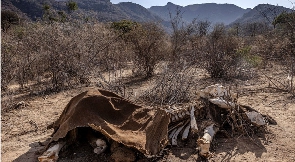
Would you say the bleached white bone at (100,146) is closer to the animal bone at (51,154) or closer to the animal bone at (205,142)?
the animal bone at (51,154)

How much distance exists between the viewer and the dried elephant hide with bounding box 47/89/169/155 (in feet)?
11.5

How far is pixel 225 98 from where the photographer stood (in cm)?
438

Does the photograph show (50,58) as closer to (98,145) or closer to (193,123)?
(98,145)

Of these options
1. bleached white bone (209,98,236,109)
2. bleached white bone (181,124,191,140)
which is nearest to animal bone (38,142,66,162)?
bleached white bone (181,124,191,140)

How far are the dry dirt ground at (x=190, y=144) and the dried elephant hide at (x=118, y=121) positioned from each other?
352 mm

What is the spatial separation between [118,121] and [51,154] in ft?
3.15

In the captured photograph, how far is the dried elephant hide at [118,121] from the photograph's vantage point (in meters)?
3.51

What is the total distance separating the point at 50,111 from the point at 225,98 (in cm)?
376

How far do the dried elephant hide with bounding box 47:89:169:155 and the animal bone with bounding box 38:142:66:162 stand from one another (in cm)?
12

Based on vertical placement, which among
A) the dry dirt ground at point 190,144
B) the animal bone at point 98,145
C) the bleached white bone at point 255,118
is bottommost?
the dry dirt ground at point 190,144

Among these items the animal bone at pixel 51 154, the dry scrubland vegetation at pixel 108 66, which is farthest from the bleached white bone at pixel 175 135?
the dry scrubland vegetation at pixel 108 66

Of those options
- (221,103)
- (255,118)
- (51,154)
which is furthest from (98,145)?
(255,118)

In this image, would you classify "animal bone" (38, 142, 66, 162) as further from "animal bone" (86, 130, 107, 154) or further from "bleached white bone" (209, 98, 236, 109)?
"bleached white bone" (209, 98, 236, 109)

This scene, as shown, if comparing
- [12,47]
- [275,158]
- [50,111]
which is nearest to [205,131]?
[275,158]
